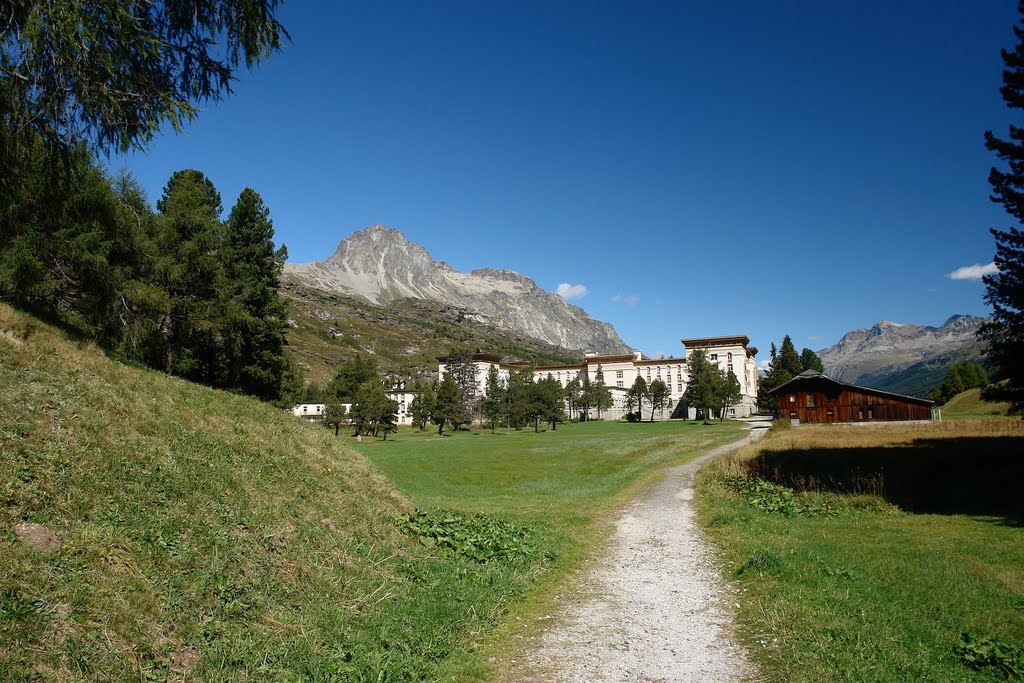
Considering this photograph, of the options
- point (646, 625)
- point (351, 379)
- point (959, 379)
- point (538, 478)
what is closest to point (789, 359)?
point (959, 379)

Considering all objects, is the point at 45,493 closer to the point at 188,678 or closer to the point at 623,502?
the point at 188,678

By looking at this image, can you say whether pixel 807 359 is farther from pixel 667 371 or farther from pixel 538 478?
pixel 538 478

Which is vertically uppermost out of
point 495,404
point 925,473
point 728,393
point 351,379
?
point 351,379

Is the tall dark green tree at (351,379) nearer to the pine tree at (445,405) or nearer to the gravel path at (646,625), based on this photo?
the pine tree at (445,405)

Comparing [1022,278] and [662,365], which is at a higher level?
[662,365]

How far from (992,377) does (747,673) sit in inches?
792

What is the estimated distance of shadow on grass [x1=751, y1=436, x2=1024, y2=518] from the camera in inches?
713

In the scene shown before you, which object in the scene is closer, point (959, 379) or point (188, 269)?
point (188, 269)

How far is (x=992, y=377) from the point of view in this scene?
68.5 feet

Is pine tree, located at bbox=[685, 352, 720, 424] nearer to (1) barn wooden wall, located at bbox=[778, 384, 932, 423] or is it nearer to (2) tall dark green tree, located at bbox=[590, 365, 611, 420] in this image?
(2) tall dark green tree, located at bbox=[590, 365, 611, 420]

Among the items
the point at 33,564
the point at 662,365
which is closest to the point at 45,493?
the point at 33,564

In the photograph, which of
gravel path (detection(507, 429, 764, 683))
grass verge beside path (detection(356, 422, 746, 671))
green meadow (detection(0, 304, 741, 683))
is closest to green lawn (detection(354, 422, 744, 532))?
grass verge beside path (detection(356, 422, 746, 671))

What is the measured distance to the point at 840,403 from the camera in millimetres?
70688

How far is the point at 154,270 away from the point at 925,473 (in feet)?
129
